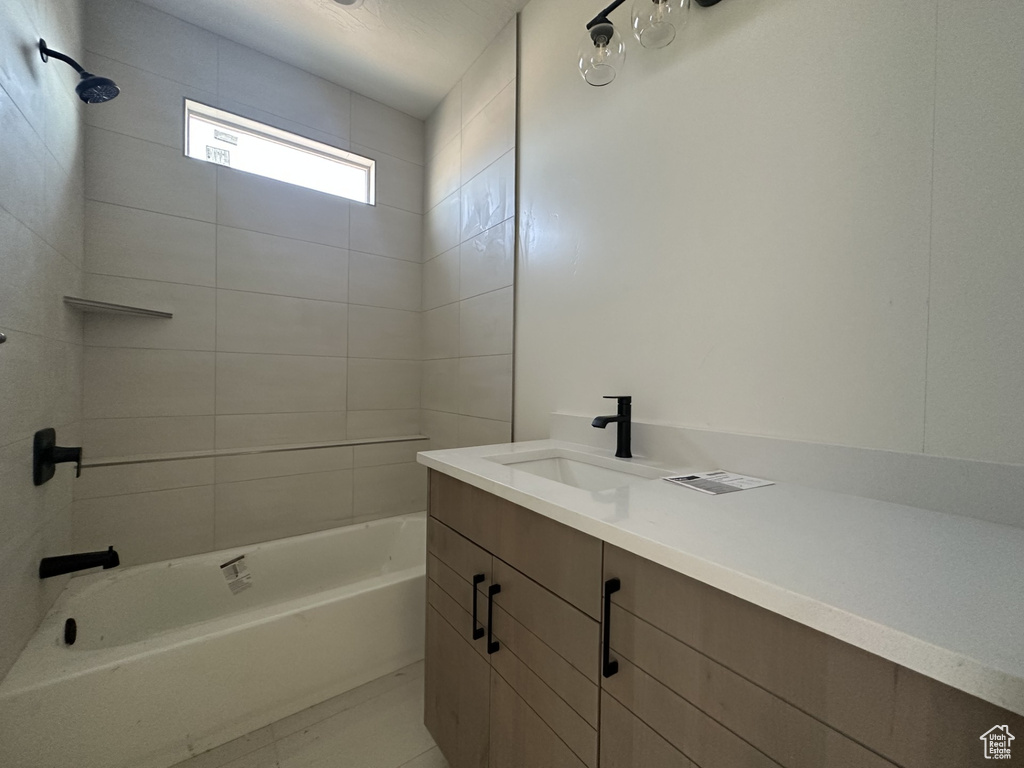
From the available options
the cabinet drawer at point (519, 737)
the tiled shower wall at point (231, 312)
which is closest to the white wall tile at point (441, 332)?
the tiled shower wall at point (231, 312)

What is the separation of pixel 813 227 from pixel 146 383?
2578 millimetres

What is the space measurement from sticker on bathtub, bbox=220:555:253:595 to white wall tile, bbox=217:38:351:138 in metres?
2.29

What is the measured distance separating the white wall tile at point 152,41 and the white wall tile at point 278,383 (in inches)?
53.1

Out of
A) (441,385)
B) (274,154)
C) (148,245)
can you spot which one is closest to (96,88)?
(148,245)

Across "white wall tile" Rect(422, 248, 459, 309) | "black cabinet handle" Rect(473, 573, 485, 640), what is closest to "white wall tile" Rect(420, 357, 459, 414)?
"white wall tile" Rect(422, 248, 459, 309)

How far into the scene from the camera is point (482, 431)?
2055 millimetres

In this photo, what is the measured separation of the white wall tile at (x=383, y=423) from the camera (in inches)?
95.7

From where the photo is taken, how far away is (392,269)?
8.43ft

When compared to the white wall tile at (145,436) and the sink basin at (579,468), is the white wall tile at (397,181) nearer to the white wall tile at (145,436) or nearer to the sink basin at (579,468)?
the white wall tile at (145,436)

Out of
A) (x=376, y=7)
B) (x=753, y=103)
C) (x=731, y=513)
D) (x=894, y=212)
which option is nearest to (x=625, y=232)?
(x=753, y=103)

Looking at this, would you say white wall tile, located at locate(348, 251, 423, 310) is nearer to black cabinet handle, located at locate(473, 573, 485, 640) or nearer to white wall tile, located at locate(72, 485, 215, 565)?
white wall tile, located at locate(72, 485, 215, 565)

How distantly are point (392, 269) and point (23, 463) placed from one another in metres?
1.82

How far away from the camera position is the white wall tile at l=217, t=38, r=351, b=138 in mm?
2029

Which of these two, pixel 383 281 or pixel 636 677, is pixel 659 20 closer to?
pixel 636 677
